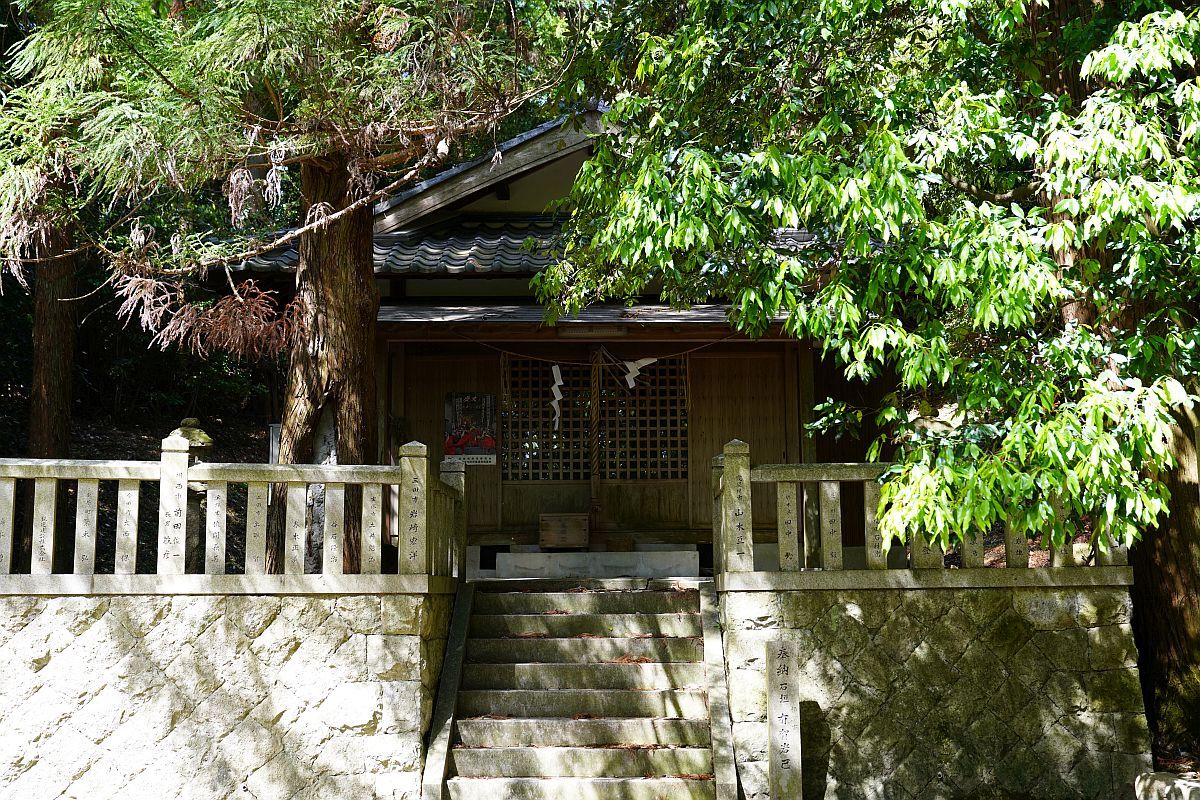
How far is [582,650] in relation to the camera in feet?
27.1

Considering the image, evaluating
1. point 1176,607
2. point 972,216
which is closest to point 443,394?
point 972,216

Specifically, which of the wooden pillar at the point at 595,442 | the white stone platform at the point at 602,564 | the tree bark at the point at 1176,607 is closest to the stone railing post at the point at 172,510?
the white stone platform at the point at 602,564

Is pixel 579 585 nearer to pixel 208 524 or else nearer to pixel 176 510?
pixel 208 524

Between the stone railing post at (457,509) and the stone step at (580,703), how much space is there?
4.72 ft

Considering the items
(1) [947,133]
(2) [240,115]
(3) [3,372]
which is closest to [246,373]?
(3) [3,372]

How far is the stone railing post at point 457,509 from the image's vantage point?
8.91 metres

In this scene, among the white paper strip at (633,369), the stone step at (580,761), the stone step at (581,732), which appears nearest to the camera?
the stone step at (580,761)

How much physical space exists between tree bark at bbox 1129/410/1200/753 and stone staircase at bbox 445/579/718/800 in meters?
3.37

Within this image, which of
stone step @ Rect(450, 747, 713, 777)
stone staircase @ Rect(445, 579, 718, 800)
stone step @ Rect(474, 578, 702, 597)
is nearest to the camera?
stone staircase @ Rect(445, 579, 718, 800)

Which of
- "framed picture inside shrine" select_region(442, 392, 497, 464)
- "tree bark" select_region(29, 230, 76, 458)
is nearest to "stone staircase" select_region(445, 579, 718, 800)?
"framed picture inside shrine" select_region(442, 392, 497, 464)

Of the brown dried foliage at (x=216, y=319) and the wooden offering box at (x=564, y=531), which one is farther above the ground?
the brown dried foliage at (x=216, y=319)

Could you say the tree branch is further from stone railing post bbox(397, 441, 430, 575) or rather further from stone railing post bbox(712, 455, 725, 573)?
stone railing post bbox(397, 441, 430, 575)

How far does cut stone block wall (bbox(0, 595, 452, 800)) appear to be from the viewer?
686 centimetres

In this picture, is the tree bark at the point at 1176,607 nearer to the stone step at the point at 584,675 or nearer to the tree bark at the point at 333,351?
the stone step at the point at 584,675
